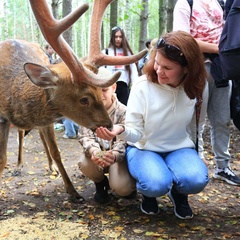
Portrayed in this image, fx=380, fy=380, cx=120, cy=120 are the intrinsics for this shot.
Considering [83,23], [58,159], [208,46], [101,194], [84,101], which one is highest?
[208,46]

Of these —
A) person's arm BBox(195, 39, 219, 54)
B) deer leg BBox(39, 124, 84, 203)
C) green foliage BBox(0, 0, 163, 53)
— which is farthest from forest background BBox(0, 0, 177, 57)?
deer leg BBox(39, 124, 84, 203)

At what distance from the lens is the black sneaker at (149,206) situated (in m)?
3.88

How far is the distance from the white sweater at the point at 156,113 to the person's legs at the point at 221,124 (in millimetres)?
1012

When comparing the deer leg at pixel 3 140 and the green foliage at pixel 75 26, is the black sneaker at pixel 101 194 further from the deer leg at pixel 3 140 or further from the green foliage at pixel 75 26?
the green foliage at pixel 75 26

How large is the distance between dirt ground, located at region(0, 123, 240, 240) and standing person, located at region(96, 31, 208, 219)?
9.0 inches

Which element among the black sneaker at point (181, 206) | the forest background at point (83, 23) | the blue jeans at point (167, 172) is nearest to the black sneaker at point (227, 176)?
the black sneaker at point (181, 206)

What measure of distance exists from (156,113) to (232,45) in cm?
99

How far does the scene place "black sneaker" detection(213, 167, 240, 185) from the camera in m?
4.82

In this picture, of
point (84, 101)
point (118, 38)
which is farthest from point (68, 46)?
point (118, 38)

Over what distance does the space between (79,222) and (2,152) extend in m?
1.21

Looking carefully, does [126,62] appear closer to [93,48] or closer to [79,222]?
[93,48]

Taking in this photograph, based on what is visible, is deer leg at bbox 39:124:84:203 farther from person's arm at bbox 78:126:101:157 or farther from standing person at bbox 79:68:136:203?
person's arm at bbox 78:126:101:157

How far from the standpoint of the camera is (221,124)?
15.8ft

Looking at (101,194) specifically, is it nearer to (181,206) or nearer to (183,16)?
(181,206)
